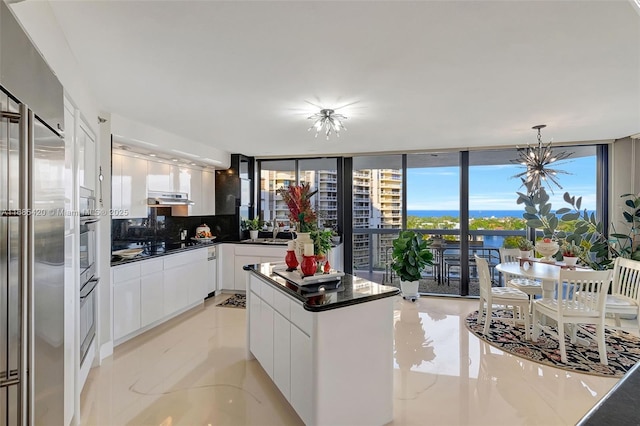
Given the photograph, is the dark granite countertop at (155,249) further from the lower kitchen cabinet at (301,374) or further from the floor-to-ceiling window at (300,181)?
the lower kitchen cabinet at (301,374)

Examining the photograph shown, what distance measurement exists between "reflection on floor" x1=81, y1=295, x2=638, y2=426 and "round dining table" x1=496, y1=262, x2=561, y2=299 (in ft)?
2.84

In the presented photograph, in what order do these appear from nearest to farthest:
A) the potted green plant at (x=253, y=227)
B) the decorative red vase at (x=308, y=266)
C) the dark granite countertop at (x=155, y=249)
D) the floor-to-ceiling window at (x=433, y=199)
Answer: the decorative red vase at (x=308, y=266), the dark granite countertop at (x=155, y=249), the floor-to-ceiling window at (x=433, y=199), the potted green plant at (x=253, y=227)

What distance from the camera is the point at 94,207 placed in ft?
9.17

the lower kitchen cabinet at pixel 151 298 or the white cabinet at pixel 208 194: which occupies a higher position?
the white cabinet at pixel 208 194

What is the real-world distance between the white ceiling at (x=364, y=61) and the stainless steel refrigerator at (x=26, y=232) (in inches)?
25.9

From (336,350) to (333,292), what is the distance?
361 millimetres

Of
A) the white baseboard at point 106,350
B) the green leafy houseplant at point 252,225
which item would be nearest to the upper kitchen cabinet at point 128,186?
the white baseboard at point 106,350

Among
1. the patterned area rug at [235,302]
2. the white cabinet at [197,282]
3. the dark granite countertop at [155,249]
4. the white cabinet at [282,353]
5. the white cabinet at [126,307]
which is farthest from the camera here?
the patterned area rug at [235,302]

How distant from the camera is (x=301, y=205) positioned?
7.98 feet

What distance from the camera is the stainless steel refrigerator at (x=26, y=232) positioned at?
3.34 ft

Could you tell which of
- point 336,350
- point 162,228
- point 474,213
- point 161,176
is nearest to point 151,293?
point 162,228

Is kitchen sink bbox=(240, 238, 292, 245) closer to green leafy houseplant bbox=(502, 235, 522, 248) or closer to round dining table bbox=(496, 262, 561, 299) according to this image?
round dining table bbox=(496, 262, 561, 299)

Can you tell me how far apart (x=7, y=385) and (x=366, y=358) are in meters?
1.68

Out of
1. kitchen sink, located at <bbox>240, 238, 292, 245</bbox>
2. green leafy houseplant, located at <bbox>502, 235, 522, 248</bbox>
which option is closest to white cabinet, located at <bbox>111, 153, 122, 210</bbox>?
kitchen sink, located at <bbox>240, 238, 292, 245</bbox>
